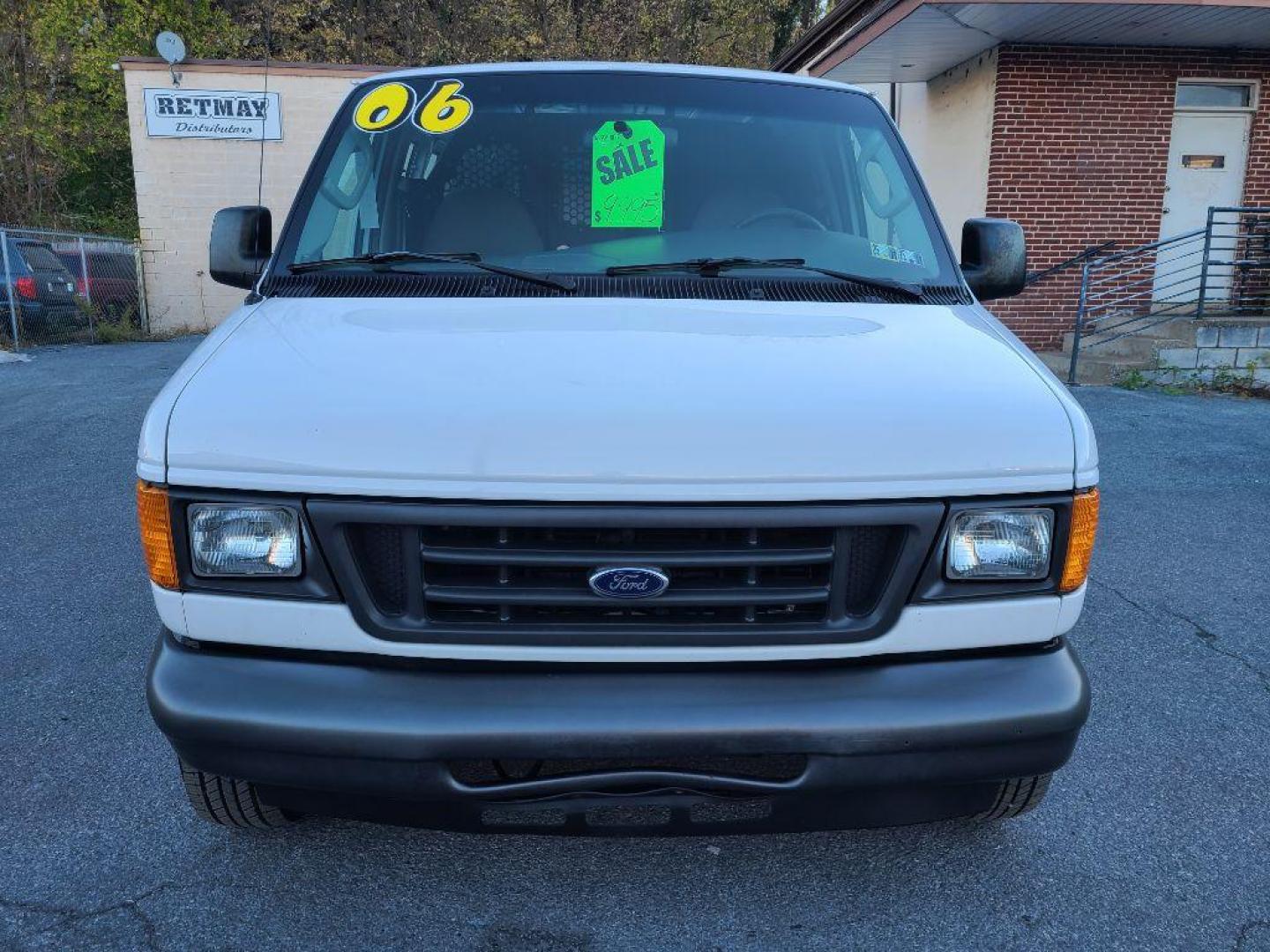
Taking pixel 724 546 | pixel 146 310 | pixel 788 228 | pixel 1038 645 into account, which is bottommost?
pixel 146 310

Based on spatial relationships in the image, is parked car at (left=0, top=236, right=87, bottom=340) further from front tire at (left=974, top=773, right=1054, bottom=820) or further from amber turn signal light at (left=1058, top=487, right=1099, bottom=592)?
amber turn signal light at (left=1058, top=487, right=1099, bottom=592)

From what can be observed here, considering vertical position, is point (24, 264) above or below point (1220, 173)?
below

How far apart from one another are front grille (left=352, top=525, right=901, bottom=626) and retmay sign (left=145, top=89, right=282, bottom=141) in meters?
16.7

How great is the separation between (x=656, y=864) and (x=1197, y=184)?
44.1ft

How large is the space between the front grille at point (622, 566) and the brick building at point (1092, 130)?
11286 millimetres

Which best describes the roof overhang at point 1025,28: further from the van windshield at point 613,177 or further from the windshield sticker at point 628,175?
the windshield sticker at point 628,175

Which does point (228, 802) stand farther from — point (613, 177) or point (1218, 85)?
point (1218, 85)

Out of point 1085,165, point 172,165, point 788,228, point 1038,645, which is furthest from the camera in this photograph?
point 172,165

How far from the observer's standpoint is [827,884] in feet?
8.46

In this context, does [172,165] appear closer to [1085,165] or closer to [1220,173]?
[1085,165]

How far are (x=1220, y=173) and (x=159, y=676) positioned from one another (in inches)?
567

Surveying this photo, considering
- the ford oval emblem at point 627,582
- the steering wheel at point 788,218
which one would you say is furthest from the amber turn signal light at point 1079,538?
the steering wheel at point 788,218

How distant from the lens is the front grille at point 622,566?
2.00 metres

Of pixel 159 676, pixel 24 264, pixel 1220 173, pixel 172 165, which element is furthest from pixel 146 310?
pixel 159 676
